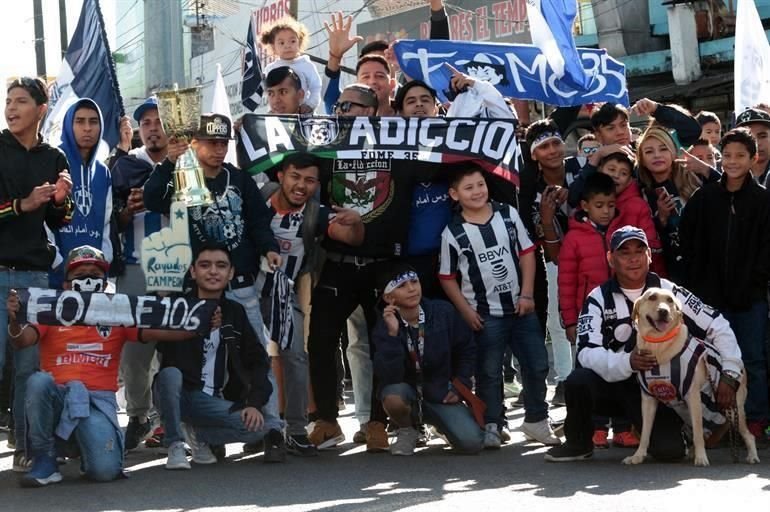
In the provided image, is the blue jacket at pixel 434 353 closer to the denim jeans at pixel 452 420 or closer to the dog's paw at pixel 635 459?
the denim jeans at pixel 452 420

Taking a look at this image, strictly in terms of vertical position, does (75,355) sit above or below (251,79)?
below

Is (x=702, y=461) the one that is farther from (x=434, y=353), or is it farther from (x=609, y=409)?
(x=434, y=353)

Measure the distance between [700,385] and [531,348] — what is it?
1.36m

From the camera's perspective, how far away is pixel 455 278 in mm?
9008

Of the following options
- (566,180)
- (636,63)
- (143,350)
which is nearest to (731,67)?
(636,63)

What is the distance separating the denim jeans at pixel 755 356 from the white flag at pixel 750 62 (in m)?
2.93

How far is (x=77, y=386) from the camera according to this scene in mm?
7980

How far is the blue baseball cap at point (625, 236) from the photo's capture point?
26.9ft

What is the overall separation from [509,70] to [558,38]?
750 millimetres

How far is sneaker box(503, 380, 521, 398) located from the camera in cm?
1191

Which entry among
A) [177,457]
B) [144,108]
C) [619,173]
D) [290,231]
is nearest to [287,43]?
[144,108]

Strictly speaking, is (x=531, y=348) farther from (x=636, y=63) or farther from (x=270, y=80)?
(x=636, y=63)

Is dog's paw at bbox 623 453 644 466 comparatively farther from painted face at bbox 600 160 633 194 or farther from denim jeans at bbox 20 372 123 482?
denim jeans at bbox 20 372 123 482

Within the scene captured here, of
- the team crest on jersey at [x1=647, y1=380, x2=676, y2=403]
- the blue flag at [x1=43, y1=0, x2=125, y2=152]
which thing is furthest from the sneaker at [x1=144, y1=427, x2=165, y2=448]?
the team crest on jersey at [x1=647, y1=380, x2=676, y2=403]
